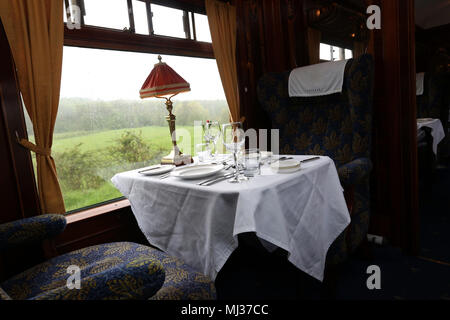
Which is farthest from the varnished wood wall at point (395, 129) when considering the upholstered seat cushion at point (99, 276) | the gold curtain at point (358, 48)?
the upholstered seat cushion at point (99, 276)

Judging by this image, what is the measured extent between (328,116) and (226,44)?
3.86 ft

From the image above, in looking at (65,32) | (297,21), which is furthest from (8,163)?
(297,21)

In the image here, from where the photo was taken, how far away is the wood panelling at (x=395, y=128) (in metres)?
1.74

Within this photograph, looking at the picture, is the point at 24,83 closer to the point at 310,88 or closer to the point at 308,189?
the point at 308,189

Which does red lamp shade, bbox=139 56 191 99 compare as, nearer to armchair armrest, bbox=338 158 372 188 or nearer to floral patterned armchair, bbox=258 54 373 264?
floral patterned armchair, bbox=258 54 373 264

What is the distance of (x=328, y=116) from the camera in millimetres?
2031

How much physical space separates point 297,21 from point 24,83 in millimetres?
2356

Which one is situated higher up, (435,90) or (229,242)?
(435,90)

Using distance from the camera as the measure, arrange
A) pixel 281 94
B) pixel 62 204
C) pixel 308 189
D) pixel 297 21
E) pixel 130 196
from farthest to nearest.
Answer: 1. pixel 297 21
2. pixel 281 94
3. pixel 62 204
4. pixel 130 196
5. pixel 308 189

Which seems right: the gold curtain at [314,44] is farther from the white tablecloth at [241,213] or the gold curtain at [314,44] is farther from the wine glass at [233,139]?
the wine glass at [233,139]

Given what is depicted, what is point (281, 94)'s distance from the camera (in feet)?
7.27

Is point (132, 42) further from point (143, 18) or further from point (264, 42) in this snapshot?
point (264, 42)

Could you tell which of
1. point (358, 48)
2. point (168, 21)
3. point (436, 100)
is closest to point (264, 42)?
point (358, 48)

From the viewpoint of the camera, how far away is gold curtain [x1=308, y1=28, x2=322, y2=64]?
2725 millimetres
